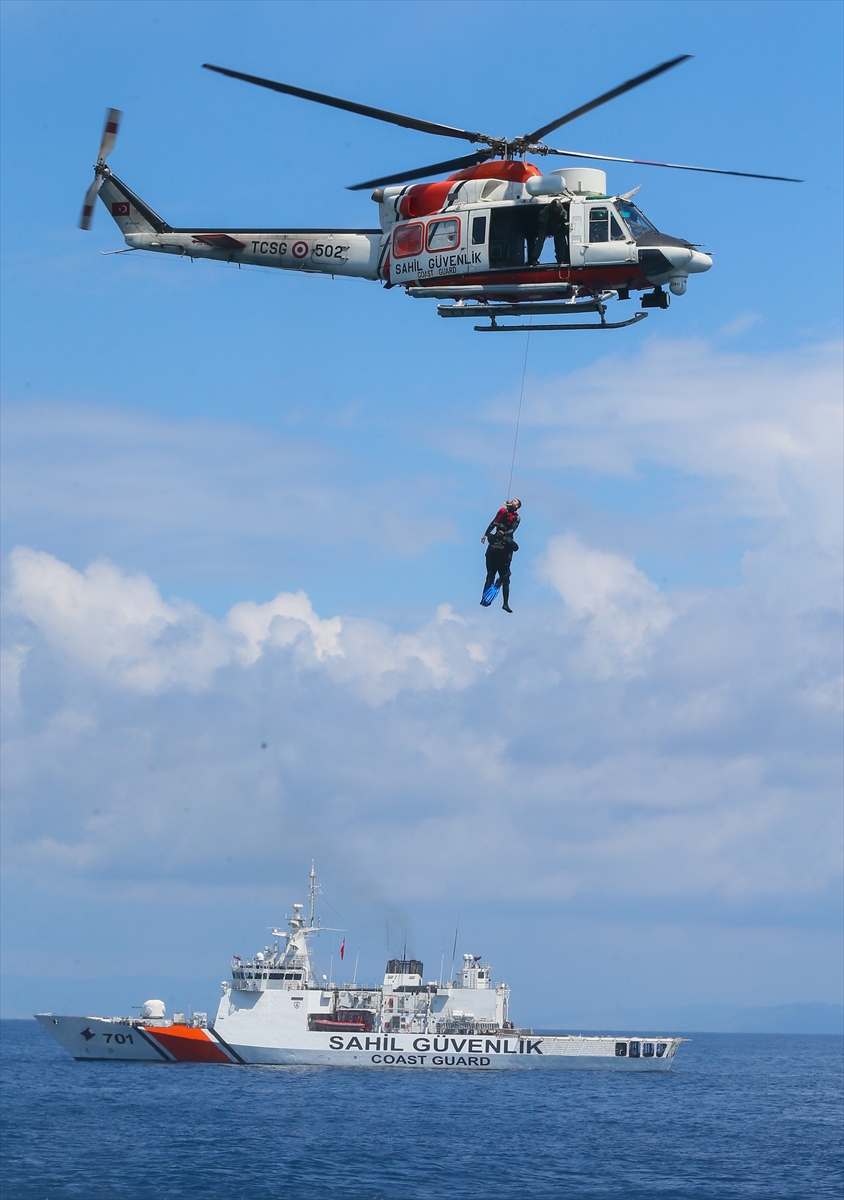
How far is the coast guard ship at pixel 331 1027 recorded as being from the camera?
63438 mm

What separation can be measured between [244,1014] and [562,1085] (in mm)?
21072

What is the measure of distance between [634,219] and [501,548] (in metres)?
5.79

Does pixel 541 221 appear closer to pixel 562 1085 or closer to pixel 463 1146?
pixel 463 1146

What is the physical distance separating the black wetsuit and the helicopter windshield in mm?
4985

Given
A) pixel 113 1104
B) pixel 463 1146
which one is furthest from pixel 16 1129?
pixel 463 1146

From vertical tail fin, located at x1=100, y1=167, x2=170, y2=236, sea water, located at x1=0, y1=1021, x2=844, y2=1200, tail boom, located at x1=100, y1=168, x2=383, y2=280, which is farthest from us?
sea water, located at x1=0, y1=1021, x2=844, y2=1200

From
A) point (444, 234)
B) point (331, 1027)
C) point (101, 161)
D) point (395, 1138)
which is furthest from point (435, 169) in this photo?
point (331, 1027)

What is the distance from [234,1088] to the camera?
5947cm

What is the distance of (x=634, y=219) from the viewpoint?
67.6ft

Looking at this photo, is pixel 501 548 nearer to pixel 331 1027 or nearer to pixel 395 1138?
pixel 395 1138

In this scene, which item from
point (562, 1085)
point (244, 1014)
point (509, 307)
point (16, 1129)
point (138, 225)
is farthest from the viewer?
point (562, 1085)

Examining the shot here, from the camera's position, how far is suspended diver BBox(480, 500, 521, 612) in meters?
21.6

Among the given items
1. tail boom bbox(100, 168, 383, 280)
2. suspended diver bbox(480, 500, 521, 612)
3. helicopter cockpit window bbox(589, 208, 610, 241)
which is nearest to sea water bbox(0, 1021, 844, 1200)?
suspended diver bbox(480, 500, 521, 612)

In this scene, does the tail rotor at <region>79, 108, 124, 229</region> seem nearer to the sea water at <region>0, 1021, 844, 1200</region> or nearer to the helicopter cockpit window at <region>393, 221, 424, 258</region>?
the helicopter cockpit window at <region>393, 221, 424, 258</region>
